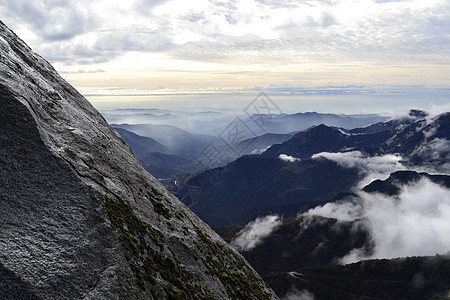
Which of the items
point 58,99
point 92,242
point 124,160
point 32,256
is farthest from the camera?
point 124,160

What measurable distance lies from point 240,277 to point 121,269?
85.2 ft

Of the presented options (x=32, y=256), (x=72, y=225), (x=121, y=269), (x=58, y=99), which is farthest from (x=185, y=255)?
(x=58, y=99)

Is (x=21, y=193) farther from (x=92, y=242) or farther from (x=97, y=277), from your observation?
(x=97, y=277)

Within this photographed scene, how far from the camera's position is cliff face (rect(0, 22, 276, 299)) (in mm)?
21234

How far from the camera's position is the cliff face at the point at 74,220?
2123cm

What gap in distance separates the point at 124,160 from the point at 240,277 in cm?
2407

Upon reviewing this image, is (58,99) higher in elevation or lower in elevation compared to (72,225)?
higher

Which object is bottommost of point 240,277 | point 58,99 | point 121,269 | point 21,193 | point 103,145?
point 240,277

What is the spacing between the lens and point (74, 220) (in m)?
24.6

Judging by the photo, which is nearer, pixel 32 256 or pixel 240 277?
pixel 32 256

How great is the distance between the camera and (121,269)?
23938mm

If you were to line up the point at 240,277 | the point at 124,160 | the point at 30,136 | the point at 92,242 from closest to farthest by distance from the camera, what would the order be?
the point at 92,242
the point at 30,136
the point at 124,160
the point at 240,277

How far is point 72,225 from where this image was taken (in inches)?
955

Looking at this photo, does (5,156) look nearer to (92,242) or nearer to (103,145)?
(92,242)
